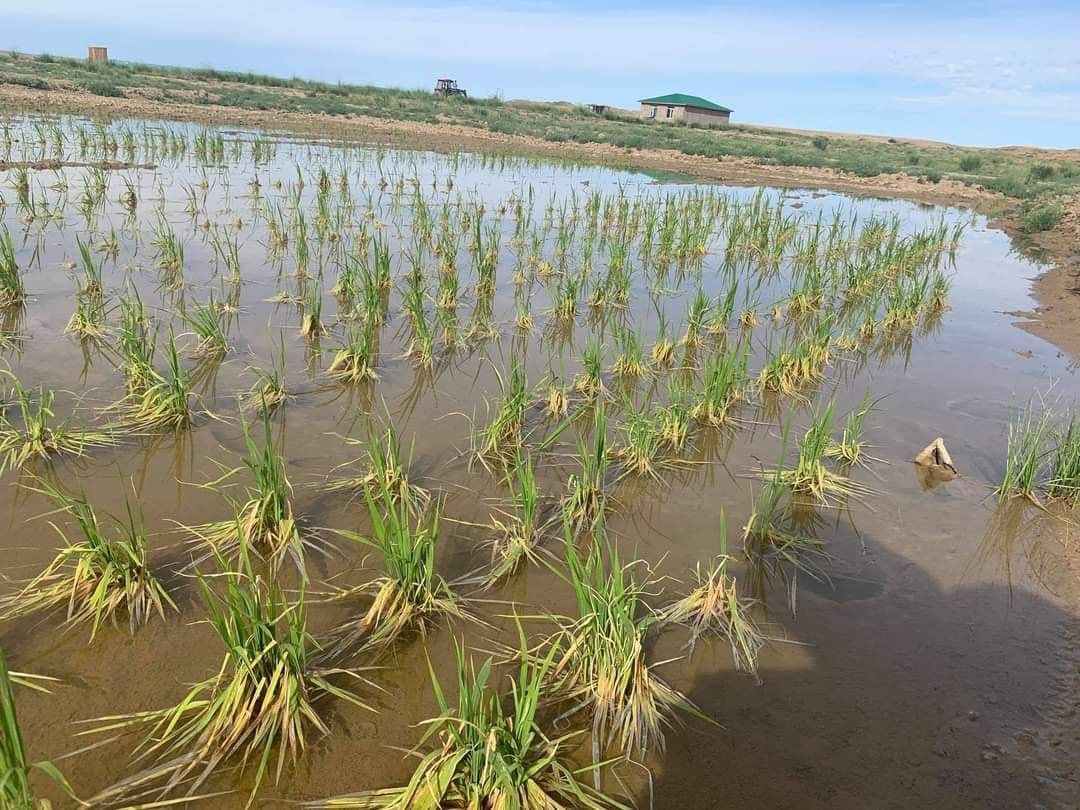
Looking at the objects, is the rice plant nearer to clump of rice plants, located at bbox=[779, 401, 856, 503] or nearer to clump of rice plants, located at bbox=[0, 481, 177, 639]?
clump of rice plants, located at bbox=[0, 481, 177, 639]

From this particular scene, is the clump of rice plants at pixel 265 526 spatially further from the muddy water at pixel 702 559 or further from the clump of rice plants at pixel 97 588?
the clump of rice plants at pixel 97 588

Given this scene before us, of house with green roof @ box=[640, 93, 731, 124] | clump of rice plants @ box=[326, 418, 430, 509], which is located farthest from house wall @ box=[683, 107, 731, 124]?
clump of rice plants @ box=[326, 418, 430, 509]

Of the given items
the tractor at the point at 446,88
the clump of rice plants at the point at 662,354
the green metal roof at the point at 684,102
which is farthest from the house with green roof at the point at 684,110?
the clump of rice plants at the point at 662,354

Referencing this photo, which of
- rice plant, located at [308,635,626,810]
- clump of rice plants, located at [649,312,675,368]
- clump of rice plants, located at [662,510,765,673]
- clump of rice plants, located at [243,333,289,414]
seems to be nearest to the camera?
rice plant, located at [308,635,626,810]

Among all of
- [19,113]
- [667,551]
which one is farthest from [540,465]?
[19,113]

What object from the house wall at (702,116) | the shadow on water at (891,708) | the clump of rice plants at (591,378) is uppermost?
the house wall at (702,116)

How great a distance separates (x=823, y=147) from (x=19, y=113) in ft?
133

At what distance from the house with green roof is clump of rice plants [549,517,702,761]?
5949 cm

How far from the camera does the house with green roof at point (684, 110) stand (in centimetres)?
5703

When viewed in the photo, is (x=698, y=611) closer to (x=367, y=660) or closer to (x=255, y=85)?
(x=367, y=660)

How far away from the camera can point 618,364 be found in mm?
5488

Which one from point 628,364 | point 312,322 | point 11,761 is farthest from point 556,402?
point 11,761

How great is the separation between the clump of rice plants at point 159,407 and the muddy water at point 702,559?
14 centimetres

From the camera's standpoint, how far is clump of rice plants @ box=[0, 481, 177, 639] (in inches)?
102
